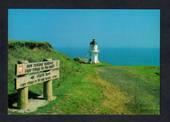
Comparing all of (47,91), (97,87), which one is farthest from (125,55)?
(47,91)

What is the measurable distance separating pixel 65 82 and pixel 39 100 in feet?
2.31

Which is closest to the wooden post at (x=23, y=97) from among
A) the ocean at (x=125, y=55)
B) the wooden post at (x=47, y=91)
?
the wooden post at (x=47, y=91)

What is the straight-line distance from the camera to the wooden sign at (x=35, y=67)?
13.6 meters

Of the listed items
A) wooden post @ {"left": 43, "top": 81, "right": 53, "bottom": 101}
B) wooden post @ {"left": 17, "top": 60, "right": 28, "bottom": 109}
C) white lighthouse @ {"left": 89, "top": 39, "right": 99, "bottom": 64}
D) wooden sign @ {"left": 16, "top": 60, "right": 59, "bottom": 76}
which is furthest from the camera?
wooden post @ {"left": 43, "top": 81, "right": 53, "bottom": 101}

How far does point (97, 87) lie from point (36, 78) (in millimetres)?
1377

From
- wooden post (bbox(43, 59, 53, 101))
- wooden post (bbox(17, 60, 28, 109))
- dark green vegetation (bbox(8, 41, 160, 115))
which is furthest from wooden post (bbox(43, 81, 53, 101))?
wooden post (bbox(17, 60, 28, 109))

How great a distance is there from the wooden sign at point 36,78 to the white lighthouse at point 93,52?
2.70 ft

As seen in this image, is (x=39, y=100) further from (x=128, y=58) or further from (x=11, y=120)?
(x=128, y=58)

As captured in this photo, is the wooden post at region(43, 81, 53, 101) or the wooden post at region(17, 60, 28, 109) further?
the wooden post at region(43, 81, 53, 101)

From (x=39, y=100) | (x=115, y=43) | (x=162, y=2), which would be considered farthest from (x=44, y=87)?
(x=162, y=2)

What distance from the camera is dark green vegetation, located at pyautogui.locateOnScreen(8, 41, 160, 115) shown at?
1401cm

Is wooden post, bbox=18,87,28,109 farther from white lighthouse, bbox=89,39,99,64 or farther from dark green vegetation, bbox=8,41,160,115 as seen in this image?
white lighthouse, bbox=89,39,99,64

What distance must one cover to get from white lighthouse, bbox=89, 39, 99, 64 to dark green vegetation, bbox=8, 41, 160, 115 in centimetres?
13

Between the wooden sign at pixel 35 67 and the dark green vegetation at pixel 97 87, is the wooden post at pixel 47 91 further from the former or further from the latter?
the wooden sign at pixel 35 67
